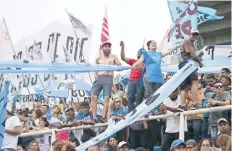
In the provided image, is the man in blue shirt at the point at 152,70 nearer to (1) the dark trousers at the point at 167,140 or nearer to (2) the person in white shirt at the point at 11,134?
(1) the dark trousers at the point at 167,140

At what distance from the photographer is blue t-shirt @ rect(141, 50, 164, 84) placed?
33.0ft

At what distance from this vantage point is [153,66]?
1013 cm

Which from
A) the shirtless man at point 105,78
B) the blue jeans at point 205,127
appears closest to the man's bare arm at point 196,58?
the blue jeans at point 205,127

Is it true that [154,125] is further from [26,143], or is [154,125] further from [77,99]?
[77,99]

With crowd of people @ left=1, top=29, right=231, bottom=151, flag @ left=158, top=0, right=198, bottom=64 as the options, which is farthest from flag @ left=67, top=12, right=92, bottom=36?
crowd of people @ left=1, top=29, right=231, bottom=151

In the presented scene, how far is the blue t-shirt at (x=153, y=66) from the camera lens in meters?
10.0

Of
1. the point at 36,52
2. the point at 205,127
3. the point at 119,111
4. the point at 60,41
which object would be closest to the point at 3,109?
the point at 119,111

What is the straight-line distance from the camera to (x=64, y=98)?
56.9 feet

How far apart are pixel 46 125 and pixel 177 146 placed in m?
4.10

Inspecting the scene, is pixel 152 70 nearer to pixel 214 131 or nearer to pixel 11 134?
pixel 214 131

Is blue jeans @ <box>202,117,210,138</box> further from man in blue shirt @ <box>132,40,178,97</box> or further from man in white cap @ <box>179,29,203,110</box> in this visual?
man in blue shirt @ <box>132,40,178,97</box>

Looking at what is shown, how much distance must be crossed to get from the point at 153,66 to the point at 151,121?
925mm

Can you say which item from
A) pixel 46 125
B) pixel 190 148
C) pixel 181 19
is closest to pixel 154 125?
pixel 190 148

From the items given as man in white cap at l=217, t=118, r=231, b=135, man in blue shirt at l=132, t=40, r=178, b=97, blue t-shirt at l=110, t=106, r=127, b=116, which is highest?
man in blue shirt at l=132, t=40, r=178, b=97
